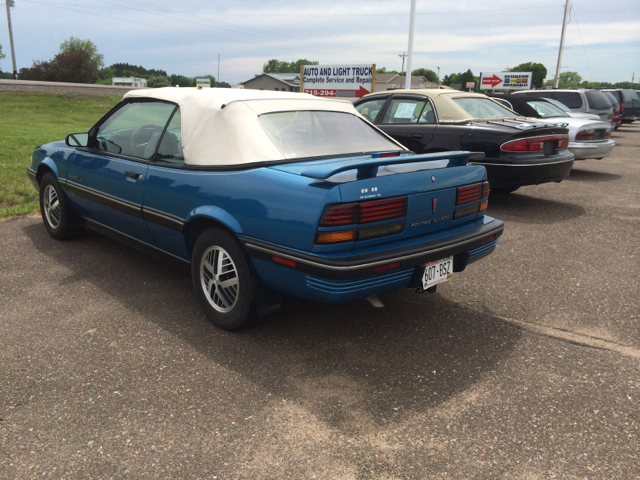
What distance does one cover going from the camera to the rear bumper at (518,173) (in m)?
6.66

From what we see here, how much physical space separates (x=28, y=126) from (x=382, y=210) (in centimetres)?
1839

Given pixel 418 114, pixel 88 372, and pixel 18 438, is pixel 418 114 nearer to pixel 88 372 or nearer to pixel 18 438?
pixel 88 372

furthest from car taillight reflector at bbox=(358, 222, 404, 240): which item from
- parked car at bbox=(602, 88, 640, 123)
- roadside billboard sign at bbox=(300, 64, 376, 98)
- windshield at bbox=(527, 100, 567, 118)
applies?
parked car at bbox=(602, 88, 640, 123)

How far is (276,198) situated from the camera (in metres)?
3.05

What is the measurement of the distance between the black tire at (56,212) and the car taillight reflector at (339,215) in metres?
3.41

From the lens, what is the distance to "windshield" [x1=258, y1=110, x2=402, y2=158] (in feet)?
12.0

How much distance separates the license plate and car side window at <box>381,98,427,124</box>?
4.64m

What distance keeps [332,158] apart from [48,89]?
33083mm

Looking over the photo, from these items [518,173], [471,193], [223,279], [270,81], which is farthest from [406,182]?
[270,81]

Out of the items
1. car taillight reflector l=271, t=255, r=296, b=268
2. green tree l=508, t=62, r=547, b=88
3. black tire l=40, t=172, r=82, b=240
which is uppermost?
green tree l=508, t=62, r=547, b=88

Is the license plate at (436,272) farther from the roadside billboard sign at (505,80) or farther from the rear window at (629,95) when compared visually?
the roadside billboard sign at (505,80)

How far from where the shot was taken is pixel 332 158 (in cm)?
363

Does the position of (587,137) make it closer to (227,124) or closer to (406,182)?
(406,182)

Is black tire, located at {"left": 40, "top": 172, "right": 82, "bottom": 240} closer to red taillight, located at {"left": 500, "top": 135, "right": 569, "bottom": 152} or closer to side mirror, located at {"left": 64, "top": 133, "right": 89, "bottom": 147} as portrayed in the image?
side mirror, located at {"left": 64, "top": 133, "right": 89, "bottom": 147}
